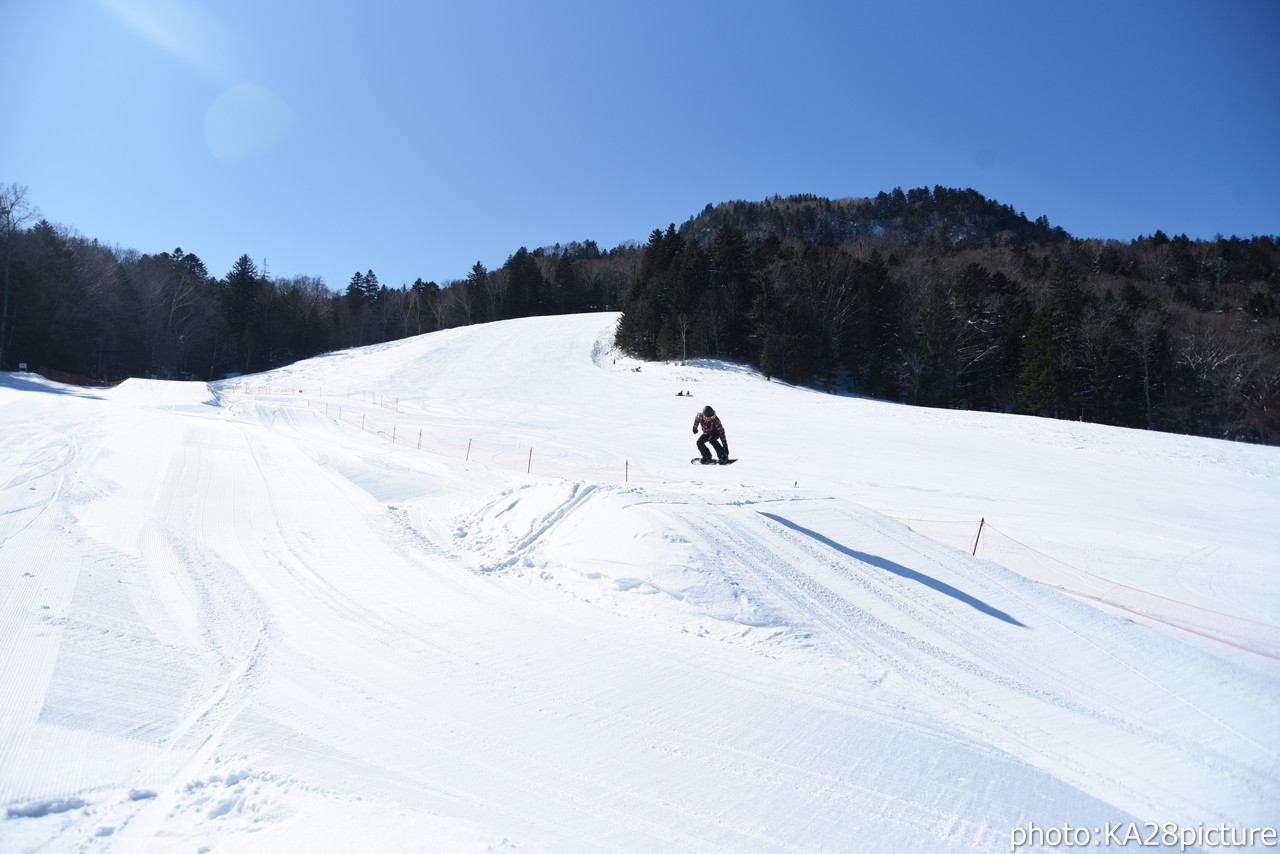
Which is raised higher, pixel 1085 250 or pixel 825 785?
pixel 1085 250

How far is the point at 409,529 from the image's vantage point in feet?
27.1

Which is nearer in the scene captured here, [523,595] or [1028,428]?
[523,595]

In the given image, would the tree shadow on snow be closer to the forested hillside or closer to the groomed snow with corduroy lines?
the groomed snow with corduroy lines

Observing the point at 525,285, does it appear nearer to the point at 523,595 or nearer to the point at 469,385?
the point at 469,385

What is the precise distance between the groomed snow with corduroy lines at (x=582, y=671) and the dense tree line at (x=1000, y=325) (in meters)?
30.9

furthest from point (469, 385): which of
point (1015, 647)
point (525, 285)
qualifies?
point (525, 285)

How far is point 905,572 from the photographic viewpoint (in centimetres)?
677

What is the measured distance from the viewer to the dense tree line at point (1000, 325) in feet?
117

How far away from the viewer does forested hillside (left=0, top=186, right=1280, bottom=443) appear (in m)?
36.0

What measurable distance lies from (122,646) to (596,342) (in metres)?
49.4

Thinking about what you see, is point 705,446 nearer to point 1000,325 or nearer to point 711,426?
point 711,426

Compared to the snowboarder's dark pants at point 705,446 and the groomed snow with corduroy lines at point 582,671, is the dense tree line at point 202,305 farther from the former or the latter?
the snowboarder's dark pants at point 705,446

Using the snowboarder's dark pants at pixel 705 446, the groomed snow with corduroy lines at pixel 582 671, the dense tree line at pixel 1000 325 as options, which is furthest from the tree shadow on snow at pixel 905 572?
the dense tree line at pixel 1000 325

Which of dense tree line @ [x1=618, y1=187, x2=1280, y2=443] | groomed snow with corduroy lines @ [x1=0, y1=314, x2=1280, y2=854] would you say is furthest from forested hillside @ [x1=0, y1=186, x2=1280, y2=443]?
→ groomed snow with corduroy lines @ [x1=0, y1=314, x2=1280, y2=854]
